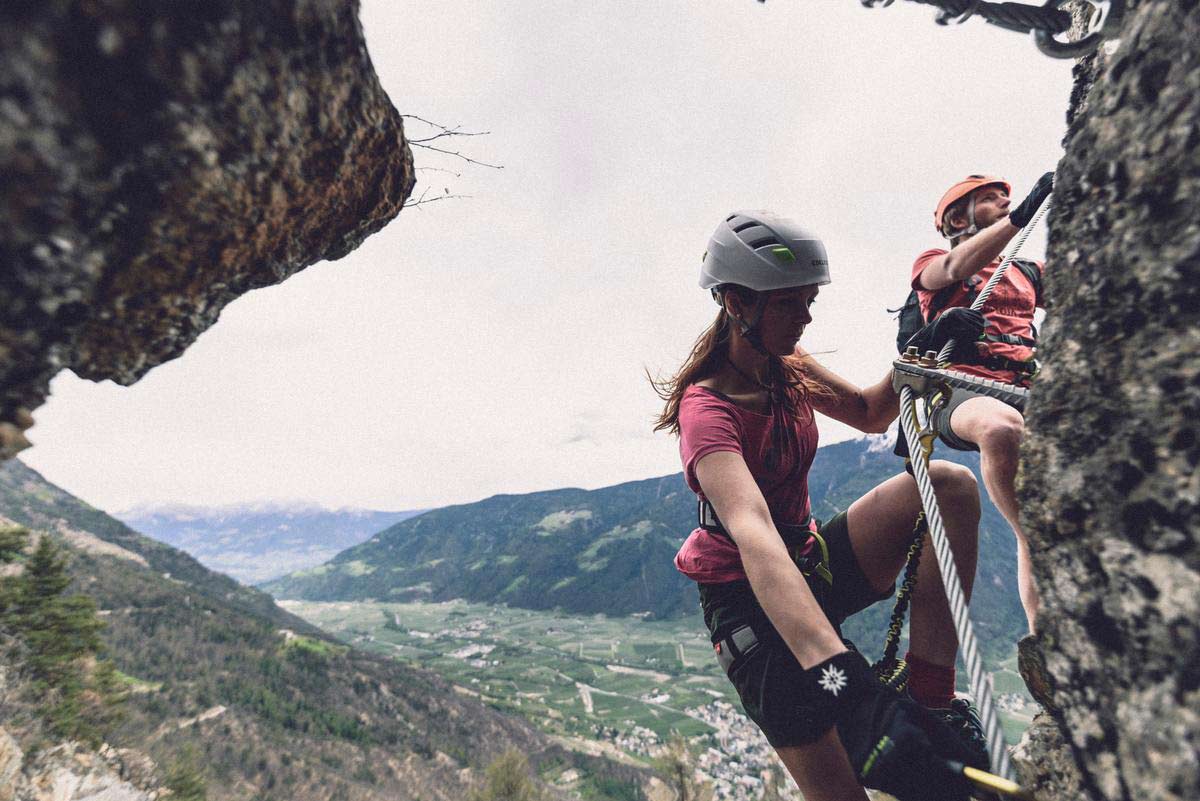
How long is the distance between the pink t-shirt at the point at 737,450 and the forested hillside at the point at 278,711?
6064cm

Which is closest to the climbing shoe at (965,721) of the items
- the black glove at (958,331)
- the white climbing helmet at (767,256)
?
the black glove at (958,331)

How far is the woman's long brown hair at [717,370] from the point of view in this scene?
4.33 meters

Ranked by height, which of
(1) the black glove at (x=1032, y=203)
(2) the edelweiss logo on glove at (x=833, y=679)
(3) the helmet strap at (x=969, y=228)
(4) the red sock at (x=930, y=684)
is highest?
(3) the helmet strap at (x=969, y=228)

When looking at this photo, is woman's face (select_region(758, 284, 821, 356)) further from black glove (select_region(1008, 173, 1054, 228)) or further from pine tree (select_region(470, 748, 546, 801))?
pine tree (select_region(470, 748, 546, 801))

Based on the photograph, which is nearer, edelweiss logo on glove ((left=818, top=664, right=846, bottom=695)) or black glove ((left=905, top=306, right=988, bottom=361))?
edelweiss logo on glove ((left=818, top=664, right=846, bottom=695))

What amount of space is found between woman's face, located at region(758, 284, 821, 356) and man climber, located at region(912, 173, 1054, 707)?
1044 mm

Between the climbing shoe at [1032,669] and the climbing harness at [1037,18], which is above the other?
the climbing harness at [1037,18]

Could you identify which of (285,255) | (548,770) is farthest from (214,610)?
(285,255)

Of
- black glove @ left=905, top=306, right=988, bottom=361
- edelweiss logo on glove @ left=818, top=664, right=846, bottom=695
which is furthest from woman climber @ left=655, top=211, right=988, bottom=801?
black glove @ left=905, top=306, right=988, bottom=361

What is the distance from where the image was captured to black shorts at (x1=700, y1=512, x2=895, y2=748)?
3.17 m

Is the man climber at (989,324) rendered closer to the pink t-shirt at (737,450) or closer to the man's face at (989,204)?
the man's face at (989,204)

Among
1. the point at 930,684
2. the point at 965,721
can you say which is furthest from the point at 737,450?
the point at 965,721

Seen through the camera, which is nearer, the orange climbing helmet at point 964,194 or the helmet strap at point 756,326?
the helmet strap at point 756,326

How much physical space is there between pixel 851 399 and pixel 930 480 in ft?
3.79
